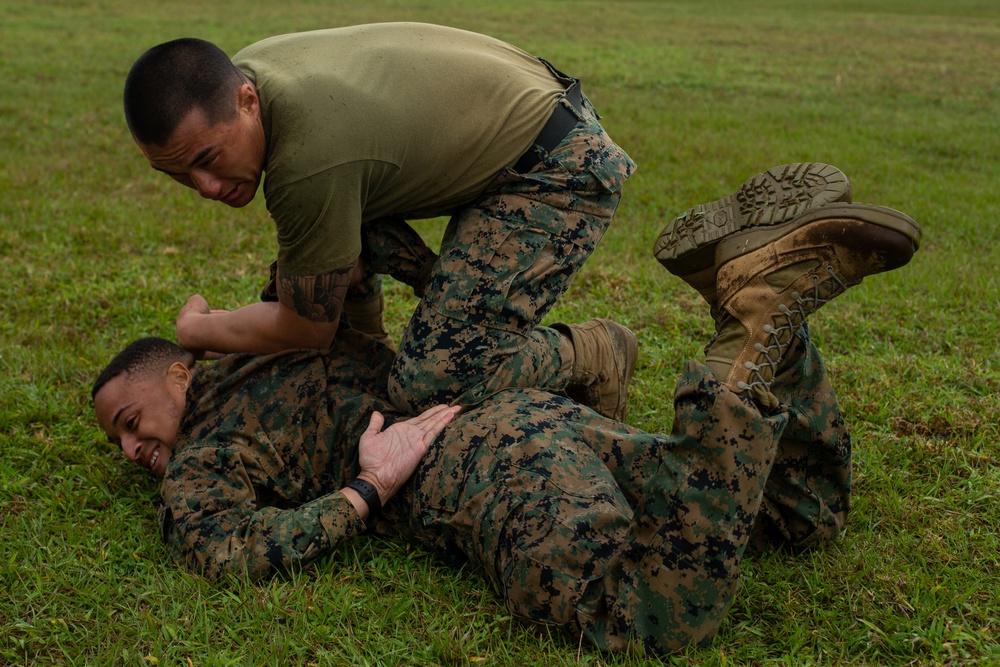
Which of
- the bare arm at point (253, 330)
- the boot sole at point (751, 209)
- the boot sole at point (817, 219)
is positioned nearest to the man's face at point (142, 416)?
the bare arm at point (253, 330)

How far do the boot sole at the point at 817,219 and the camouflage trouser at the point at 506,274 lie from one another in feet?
1.91

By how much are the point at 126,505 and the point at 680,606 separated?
2.00 metres

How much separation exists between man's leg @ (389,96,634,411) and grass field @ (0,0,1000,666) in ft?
2.00

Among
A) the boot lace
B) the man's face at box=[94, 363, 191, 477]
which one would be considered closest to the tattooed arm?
the man's face at box=[94, 363, 191, 477]

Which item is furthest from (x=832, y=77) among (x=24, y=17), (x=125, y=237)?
(x=24, y=17)

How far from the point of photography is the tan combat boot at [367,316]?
3.97m

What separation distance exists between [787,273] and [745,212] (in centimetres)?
28

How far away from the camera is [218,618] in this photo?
273 centimetres

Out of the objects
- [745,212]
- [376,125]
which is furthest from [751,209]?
[376,125]

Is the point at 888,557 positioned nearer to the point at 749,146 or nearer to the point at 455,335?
the point at 455,335

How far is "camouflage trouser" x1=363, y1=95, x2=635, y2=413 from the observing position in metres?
3.26

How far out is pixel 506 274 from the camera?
3273 mm

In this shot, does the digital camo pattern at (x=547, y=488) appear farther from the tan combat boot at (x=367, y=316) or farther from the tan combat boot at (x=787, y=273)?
the tan combat boot at (x=367, y=316)

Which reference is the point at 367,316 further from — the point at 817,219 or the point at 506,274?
the point at 817,219
